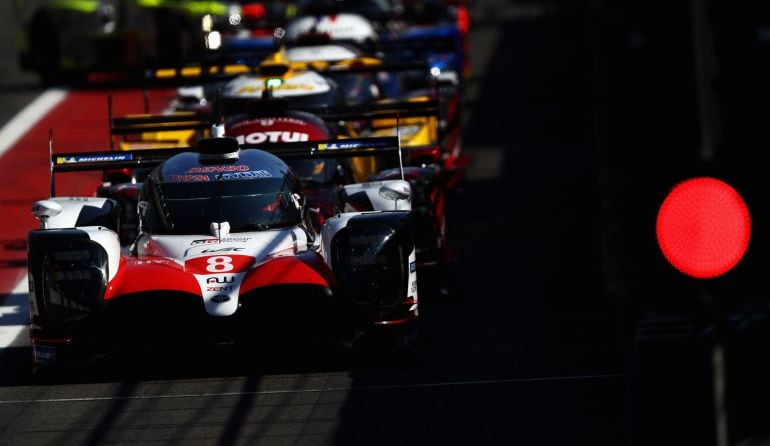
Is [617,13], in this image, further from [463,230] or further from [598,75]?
[463,230]

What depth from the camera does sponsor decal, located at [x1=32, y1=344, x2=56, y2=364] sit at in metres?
9.26

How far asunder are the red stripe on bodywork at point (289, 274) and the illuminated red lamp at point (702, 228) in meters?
5.77

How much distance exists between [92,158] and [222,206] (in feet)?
3.95

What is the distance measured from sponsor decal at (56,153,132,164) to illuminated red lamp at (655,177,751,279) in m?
7.81

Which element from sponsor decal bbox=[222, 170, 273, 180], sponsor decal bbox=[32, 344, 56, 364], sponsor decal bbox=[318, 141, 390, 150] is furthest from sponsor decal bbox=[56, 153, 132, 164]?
sponsor decal bbox=[32, 344, 56, 364]

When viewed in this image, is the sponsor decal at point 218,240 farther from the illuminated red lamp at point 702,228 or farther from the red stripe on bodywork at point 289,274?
the illuminated red lamp at point 702,228

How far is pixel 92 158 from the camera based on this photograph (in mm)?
11070

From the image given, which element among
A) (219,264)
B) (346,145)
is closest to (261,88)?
(346,145)

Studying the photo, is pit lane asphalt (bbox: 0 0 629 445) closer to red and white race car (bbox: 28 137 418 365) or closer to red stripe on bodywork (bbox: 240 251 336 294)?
red and white race car (bbox: 28 137 418 365)

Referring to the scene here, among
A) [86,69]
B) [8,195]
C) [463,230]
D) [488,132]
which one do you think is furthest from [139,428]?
[86,69]

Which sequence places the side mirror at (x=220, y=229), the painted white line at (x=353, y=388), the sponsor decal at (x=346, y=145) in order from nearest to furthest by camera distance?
the painted white line at (x=353, y=388)
the side mirror at (x=220, y=229)
the sponsor decal at (x=346, y=145)

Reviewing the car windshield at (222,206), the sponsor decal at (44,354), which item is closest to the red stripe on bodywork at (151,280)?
the sponsor decal at (44,354)

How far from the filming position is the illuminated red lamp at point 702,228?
363 centimetres

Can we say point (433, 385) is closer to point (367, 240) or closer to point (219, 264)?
point (367, 240)
